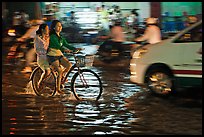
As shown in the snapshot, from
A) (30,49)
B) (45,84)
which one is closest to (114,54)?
(30,49)

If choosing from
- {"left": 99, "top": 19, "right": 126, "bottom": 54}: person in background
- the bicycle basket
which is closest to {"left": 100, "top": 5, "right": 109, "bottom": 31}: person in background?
{"left": 99, "top": 19, "right": 126, "bottom": 54}: person in background

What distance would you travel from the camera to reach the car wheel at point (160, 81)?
9930 millimetres

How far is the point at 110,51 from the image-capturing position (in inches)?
619

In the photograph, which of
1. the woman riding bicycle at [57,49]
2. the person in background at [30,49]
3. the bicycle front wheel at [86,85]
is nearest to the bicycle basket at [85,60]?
the bicycle front wheel at [86,85]

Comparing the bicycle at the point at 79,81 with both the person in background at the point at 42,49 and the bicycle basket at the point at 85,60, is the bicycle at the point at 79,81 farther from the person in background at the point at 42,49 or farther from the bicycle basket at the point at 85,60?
the person in background at the point at 42,49

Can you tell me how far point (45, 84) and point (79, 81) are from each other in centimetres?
91

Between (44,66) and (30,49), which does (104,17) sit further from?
(44,66)

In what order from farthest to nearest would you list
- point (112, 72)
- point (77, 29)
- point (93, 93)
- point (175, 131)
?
point (77, 29), point (112, 72), point (93, 93), point (175, 131)

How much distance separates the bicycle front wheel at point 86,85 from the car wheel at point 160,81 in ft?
3.53

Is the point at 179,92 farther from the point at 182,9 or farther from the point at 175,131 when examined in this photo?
the point at 182,9

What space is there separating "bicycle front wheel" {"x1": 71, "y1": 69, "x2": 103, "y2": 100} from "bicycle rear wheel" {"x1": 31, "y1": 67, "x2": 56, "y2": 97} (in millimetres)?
536

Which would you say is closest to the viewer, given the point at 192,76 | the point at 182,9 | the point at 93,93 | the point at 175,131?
the point at 175,131

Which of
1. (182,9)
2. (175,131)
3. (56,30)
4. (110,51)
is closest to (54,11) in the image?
(182,9)

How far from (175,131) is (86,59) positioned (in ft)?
9.89
